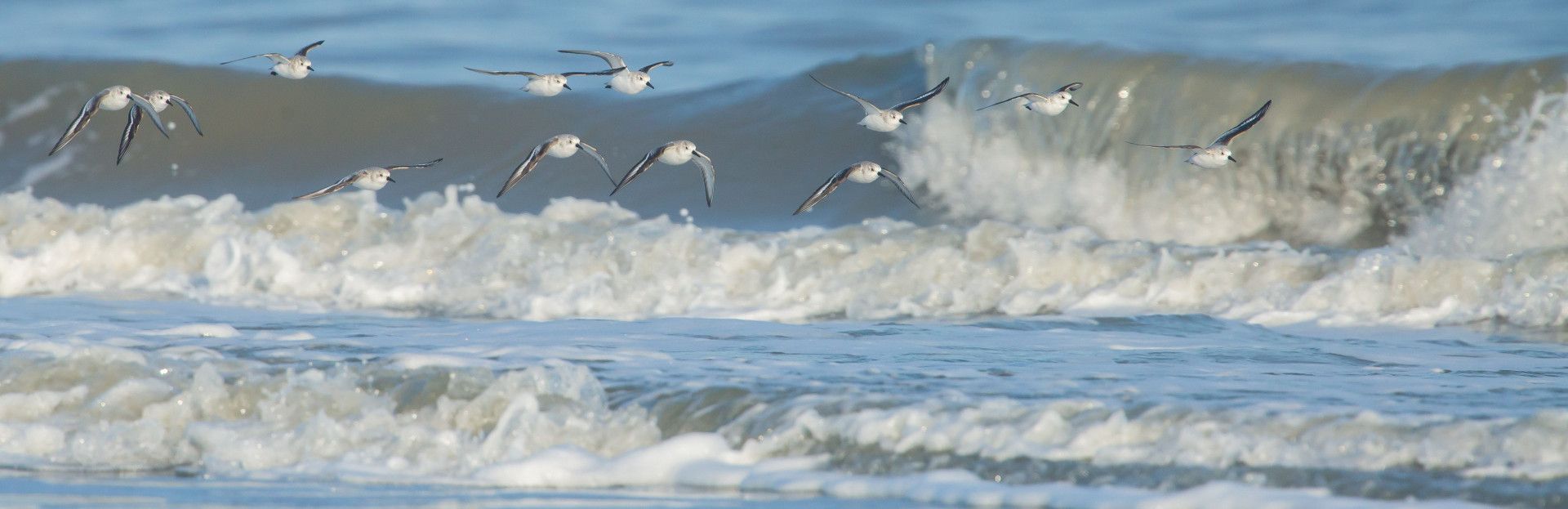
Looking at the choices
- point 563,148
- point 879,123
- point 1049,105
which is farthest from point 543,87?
point 1049,105

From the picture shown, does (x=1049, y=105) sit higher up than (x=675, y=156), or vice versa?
(x=1049, y=105)

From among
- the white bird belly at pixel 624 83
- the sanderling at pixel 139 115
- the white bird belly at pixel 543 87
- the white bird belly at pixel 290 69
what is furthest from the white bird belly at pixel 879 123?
the sanderling at pixel 139 115

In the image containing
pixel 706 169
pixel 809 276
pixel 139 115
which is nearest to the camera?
pixel 139 115

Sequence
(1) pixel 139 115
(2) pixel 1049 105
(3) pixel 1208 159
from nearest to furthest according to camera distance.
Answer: (1) pixel 139 115 < (3) pixel 1208 159 < (2) pixel 1049 105

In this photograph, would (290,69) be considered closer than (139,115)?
No

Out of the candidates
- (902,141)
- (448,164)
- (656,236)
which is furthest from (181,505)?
(448,164)

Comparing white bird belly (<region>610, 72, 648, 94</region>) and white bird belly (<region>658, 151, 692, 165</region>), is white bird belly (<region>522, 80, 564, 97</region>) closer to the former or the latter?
white bird belly (<region>610, 72, 648, 94</region>)

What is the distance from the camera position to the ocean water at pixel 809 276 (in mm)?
4297

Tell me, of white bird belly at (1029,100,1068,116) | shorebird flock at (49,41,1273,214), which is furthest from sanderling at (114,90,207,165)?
white bird belly at (1029,100,1068,116)

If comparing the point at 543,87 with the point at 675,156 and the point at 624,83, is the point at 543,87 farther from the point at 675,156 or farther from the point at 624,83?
the point at 675,156

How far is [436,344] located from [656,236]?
8.45ft

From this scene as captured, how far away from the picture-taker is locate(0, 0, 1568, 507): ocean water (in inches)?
169

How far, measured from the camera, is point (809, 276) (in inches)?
318

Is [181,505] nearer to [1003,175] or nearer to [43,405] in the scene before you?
[43,405]
